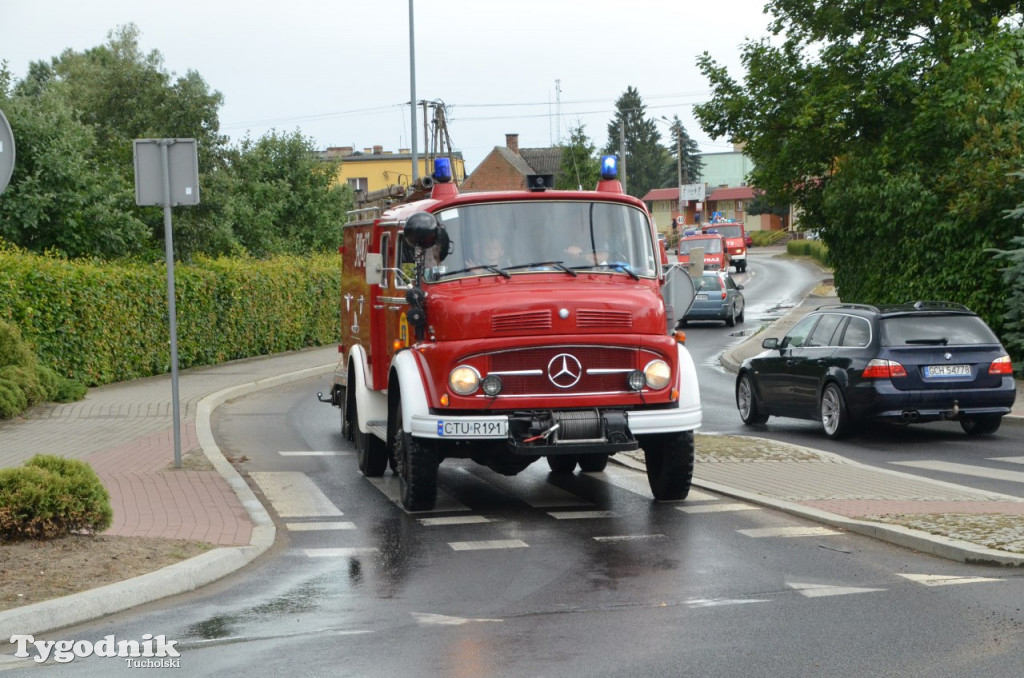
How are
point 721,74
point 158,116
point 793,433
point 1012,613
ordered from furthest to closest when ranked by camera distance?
1. point 158,116
2. point 721,74
3. point 793,433
4. point 1012,613

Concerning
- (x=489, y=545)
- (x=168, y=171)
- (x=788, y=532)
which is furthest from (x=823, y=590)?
(x=168, y=171)

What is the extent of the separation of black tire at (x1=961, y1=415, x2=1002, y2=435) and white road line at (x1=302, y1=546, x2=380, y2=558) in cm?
891

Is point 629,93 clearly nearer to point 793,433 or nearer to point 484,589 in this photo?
point 793,433

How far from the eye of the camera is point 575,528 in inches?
382

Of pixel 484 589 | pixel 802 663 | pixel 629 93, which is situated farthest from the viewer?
pixel 629 93

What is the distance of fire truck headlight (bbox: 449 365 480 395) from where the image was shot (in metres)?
9.87

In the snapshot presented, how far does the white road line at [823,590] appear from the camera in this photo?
23.8ft

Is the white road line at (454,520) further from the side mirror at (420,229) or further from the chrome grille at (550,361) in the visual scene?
the side mirror at (420,229)

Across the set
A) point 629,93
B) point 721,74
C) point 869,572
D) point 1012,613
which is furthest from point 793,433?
point 629,93

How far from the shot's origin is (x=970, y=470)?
42.3ft

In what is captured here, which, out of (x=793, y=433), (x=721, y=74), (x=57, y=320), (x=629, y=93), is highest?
(x=629, y=93)

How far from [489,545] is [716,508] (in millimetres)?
2179

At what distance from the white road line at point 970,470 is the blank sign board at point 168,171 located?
7.33m

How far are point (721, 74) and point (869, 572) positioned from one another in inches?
900
